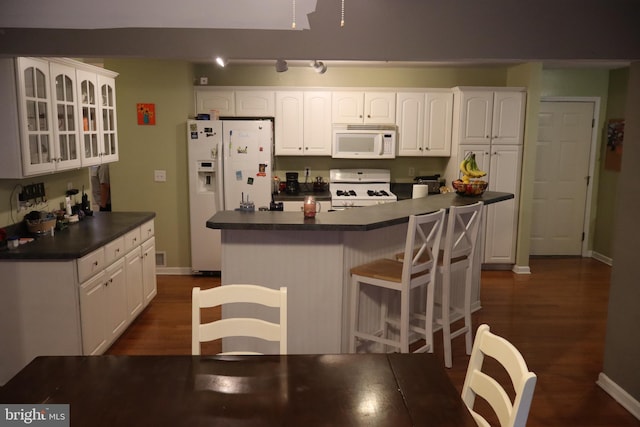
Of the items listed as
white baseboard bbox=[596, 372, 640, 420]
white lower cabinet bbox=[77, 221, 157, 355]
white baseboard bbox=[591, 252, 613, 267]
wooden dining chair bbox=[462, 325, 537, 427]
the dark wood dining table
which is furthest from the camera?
white baseboard bbox=[591, 252, 613, 267]

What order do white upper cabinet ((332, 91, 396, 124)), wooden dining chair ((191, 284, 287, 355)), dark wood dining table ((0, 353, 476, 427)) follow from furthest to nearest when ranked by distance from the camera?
white upper cabinet ((332, 91, 396, 124)), wooden dining chair ((191, 284, 287, 355)), dark wood dining table ((0, 353, 476, 427))

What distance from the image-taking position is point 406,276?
3129 millimetres

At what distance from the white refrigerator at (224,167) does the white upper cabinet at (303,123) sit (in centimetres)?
28

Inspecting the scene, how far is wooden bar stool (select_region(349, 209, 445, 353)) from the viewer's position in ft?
10.3

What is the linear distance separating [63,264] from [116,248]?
0.64m

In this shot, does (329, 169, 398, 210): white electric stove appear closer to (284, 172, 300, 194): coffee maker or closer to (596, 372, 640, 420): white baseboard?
(284, 172, 300, 194): coffee maker

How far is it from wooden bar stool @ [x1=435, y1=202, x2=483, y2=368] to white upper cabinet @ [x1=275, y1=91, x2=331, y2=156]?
2.44 metres

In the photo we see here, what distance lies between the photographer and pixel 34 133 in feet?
11.1

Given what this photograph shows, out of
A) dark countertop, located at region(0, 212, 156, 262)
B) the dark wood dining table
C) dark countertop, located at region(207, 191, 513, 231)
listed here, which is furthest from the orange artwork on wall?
the dark wood dining table

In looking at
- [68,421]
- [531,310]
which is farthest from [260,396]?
[531,310]

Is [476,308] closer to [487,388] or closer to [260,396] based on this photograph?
[487,388]

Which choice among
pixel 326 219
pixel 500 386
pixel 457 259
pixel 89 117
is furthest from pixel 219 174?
pixel 500 386

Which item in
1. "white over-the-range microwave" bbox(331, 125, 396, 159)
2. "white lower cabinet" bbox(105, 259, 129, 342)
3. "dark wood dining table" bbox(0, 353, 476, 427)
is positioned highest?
"white over-the-range microwave" bbox(331, 125, 396, 159)

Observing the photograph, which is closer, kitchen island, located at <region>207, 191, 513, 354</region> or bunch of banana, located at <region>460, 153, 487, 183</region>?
kitchen island, located at <region>207, 191, 513, 354</region>
